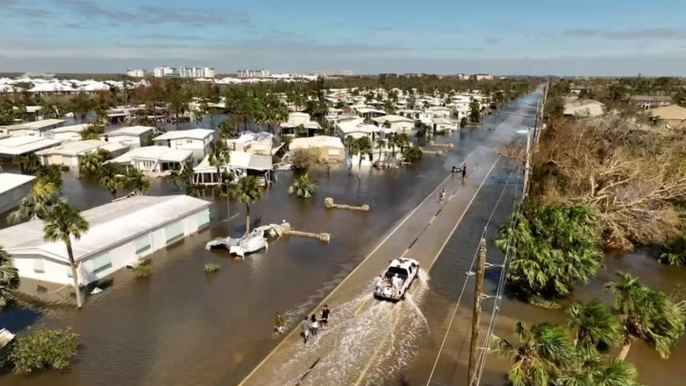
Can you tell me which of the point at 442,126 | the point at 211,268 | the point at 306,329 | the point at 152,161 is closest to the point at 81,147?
the point at 152,161

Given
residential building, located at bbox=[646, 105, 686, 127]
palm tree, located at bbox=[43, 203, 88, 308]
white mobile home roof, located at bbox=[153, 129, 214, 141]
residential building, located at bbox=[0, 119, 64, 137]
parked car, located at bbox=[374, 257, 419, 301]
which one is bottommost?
parked car, located at bbox=[374, 257, 419, 301]

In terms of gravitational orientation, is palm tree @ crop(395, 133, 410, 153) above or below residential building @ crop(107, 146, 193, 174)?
above

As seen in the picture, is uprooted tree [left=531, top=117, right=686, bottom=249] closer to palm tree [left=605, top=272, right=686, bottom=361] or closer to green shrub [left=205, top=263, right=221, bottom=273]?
palm tree [left=605, top=272, right=686, bottom=361]

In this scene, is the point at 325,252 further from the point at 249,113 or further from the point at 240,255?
the point at 249,113

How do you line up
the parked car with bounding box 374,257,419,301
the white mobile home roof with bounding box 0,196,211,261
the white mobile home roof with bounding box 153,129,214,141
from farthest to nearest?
1. the white mobile home roof with bounding box 153,129,214,141
2. the white mobile home roof with bounding box 0,196,211,261
3. the parked car with bounding box 374,257,419,301

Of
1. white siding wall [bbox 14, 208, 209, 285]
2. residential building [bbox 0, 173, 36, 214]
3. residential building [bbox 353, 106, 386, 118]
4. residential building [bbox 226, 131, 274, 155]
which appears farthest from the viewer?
residential building [bbox 353, 106, 386, 118]

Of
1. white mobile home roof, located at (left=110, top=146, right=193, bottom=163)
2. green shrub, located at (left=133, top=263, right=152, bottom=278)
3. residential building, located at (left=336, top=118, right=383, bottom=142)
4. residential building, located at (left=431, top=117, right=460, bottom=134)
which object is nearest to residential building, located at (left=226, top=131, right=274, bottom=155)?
white mobile home roof, located at (left=110, top=146, right=193, bottom=163)

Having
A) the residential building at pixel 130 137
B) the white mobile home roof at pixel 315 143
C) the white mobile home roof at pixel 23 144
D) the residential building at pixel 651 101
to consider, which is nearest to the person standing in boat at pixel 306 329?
the white mobile home roof at pixel 315 143

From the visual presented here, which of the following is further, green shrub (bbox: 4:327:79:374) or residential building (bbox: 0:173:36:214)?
residential building (bbox: 0:173:36:214)
